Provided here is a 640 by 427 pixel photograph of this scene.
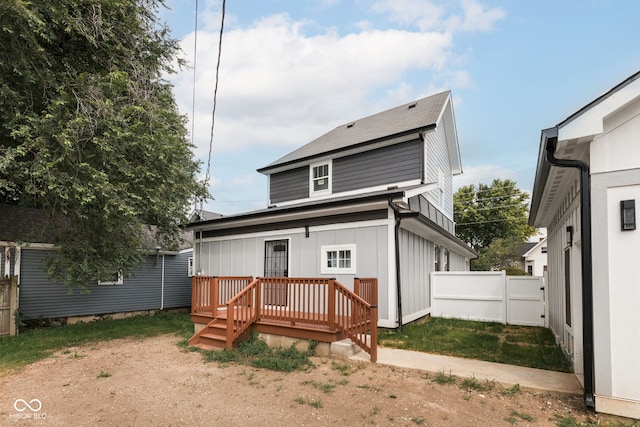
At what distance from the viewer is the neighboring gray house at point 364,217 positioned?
7.98 meters

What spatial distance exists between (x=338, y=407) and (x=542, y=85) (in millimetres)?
10527

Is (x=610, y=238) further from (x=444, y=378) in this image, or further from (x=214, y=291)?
(x=214, y=291)

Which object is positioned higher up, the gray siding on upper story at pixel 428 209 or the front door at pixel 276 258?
the gray siding on upper story at pixel 428 209

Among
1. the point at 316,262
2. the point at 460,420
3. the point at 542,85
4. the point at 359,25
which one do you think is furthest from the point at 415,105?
the point at 460,420

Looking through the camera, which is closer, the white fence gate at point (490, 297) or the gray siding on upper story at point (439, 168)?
the white fence gate at point (490, 297)

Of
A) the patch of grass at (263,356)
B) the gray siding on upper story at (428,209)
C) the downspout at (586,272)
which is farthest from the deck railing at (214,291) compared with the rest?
the downspout at (586,272)

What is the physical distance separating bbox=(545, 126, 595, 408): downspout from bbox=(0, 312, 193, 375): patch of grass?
7.63 metres

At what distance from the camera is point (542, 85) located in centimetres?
1030

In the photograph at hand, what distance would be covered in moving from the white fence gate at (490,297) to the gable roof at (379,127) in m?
4.46

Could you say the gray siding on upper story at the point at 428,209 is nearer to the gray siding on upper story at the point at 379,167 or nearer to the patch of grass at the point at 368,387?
the gray siding on upper story at the point at 379,167

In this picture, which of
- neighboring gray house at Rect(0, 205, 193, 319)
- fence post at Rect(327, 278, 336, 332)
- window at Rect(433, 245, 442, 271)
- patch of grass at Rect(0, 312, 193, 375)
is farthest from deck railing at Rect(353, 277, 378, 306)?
neighboring gray house at Rect(0, 205, 193, 319)

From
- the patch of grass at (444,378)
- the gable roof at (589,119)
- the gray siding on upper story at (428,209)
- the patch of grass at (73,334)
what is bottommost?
the patch of grass at (73,334)

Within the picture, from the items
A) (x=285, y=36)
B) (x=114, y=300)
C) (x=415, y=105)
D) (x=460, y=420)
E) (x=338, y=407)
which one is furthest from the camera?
(x=415, y=105)

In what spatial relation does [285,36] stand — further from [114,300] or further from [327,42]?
[114,300]
